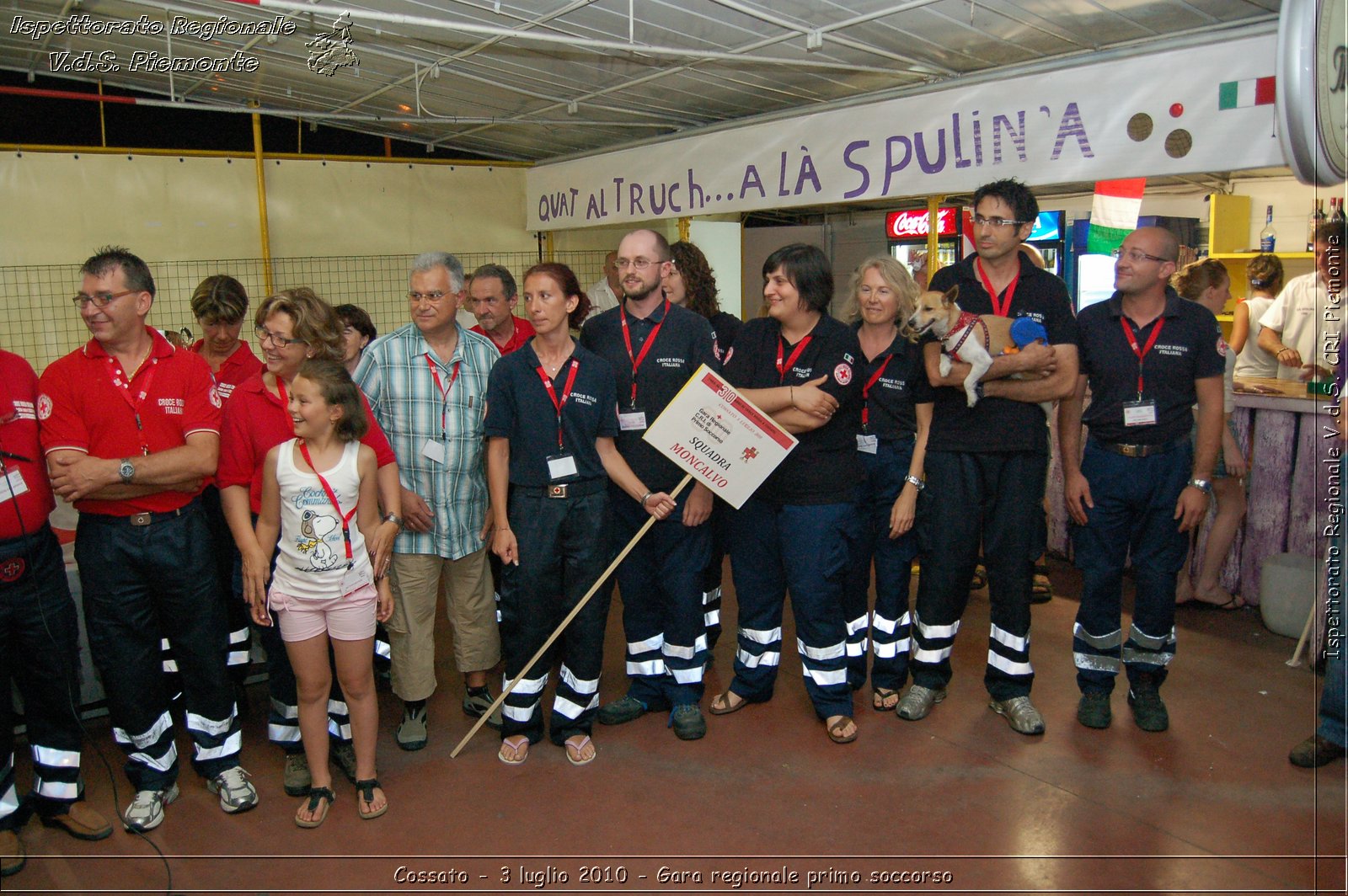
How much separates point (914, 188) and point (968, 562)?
8.13 feet

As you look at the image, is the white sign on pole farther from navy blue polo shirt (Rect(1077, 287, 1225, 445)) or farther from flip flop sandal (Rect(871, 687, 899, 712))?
navy blue polo shirt (Rect(1077, 287, 1225, 445))

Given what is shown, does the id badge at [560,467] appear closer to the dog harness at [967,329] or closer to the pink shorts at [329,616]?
the pink shorts at [329,616]

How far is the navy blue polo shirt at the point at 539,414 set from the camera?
A: 3.21m

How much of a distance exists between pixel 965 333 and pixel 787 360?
2.07ft

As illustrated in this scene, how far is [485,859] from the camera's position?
107 inches

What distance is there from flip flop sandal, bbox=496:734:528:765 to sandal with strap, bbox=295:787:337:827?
0.59 m

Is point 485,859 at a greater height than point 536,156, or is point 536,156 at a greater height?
point 536,156

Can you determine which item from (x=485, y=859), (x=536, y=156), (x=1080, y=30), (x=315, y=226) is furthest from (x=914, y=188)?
(x=315, y=226)

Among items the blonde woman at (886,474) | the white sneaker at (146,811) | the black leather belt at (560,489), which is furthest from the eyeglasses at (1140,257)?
the white sneaker at (146,811)

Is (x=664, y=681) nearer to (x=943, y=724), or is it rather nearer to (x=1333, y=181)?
(x=943, y=724)

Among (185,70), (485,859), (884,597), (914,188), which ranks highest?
(185,70)

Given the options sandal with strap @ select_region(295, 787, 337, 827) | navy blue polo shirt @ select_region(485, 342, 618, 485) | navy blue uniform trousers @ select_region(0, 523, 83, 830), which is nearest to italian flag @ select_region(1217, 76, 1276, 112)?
navy blue polo shirt @ select_region(485, 342, 618, 485)

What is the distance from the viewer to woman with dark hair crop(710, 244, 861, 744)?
332 centimetres

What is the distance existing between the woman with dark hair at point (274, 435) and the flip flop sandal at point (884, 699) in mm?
2006
